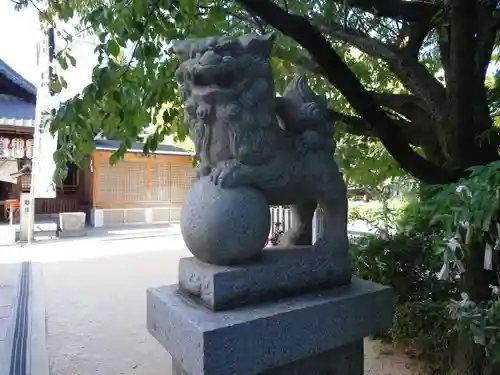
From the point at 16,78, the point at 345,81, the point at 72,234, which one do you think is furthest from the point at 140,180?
the point at 345,81

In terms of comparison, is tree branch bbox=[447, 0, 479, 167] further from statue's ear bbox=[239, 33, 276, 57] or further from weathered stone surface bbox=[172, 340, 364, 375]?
weathered stone surface bbox=[172, 340, 364, 375]

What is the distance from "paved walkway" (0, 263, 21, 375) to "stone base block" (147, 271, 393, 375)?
2.51 metres

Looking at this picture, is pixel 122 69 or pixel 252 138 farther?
pixel 122 69

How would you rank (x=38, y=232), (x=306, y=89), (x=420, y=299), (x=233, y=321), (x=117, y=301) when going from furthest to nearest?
(x=38, y=232) < (x=117, y=301) < (x=420, y=299) < (x=306, y=89) < (x=233, y=321)

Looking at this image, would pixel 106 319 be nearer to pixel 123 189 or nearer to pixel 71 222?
pixel 71 222

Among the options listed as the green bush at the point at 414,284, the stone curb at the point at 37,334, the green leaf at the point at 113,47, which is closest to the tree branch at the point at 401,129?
the green bush at the point at 414,284

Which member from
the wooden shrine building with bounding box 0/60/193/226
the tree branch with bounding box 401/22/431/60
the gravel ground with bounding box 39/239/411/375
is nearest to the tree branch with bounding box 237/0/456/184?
the tree branch with bounding box 401/22/431/60

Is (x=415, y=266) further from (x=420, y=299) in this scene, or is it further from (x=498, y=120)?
(x=498, y=120)

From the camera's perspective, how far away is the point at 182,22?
79.4 inches

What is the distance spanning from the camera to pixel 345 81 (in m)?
1.85

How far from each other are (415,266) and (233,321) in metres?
2.49

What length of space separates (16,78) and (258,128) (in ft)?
34.7

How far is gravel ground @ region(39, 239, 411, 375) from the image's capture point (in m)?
3.12

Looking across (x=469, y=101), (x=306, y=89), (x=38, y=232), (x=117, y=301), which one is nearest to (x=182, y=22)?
(x=306, y=89)
